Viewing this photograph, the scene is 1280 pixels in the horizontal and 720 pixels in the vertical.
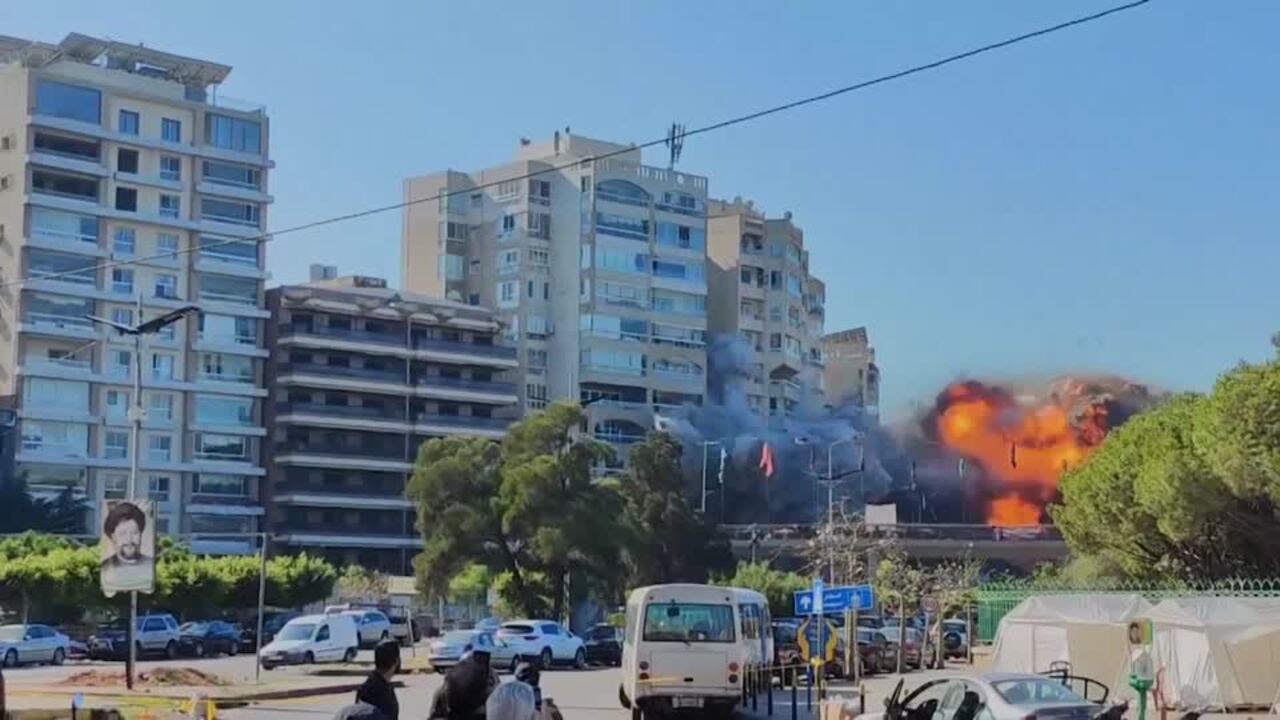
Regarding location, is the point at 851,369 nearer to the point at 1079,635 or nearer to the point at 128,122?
the point at 128,122

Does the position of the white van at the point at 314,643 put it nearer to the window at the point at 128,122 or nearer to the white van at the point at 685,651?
the white van at the point at 685,651

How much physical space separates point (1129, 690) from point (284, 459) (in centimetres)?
7202

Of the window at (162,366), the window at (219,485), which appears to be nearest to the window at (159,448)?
the window at (219,485)

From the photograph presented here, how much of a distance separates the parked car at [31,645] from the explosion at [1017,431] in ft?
330

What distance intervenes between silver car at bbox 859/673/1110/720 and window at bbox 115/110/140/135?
79362mm

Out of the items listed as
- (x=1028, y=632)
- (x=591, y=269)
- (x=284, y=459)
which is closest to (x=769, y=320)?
(x=591, y=269)

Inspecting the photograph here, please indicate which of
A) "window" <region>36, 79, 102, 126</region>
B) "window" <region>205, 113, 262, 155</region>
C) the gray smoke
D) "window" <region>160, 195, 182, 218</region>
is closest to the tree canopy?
"window" <region>160, 195, 182, 218</region>

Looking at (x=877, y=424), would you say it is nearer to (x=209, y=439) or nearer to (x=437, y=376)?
(x=437, y=376)

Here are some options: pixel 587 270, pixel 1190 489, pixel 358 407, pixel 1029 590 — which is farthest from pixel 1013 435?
pixel 1029 590

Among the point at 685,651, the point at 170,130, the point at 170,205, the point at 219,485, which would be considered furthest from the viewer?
the point at 219,485

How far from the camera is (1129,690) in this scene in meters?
32.2

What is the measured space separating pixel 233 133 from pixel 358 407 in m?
17.7

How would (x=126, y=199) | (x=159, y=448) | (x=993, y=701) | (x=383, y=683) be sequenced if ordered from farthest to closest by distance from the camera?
(x=159, y=448), (x=126, y=199), (x=993, y=701), (x=383, y=683)

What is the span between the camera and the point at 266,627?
64438mm
